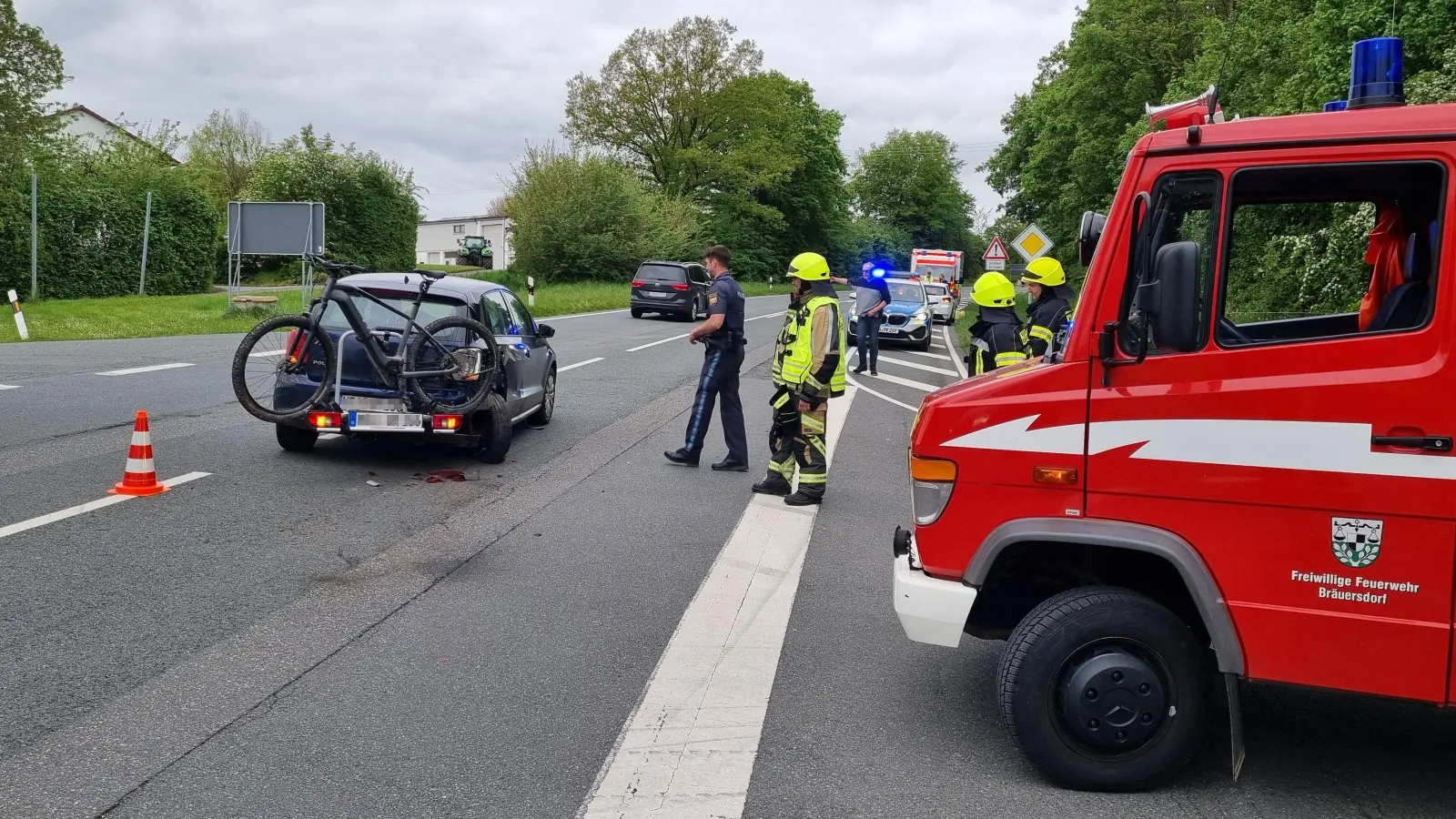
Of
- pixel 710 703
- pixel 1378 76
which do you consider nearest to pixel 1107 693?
pixel 710 703

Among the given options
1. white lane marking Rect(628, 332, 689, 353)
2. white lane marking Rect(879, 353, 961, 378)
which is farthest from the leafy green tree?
white lane marking Rect(879, 353, 961, 378)

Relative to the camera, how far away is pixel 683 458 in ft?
32.8

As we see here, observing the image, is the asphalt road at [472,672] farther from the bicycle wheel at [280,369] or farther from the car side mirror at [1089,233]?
the car side mirror at [1089,233]

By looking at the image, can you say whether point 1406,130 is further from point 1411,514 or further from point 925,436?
point 925,436

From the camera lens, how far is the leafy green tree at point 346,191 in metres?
41.1

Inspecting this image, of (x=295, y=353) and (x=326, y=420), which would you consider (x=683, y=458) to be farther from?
(x=295, y=353)

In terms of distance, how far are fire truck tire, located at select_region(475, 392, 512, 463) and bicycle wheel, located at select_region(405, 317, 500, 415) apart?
23cm

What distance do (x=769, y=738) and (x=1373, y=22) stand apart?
56.7ft

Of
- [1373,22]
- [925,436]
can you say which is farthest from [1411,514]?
[1373,22]

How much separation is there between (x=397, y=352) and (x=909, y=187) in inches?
4105

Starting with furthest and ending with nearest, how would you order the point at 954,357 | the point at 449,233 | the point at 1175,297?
1. the point at 449,233
2. the point at 954,357
3. the point at 1175,297

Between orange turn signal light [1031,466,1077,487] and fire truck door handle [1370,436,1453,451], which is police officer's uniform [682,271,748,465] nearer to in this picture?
orange turn signal light [1031,466,1077,487]

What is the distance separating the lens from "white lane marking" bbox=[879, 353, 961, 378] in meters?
21.0

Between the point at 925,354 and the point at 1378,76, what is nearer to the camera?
the point at 1378,76
